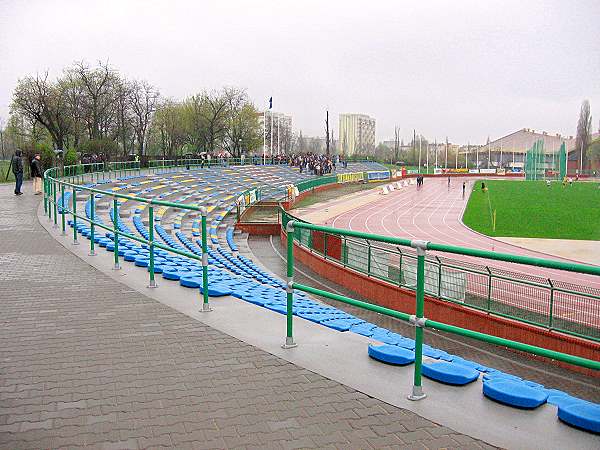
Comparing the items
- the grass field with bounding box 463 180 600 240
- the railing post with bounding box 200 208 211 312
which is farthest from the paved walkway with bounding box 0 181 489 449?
the grass field with bounding box 463 180 600 240

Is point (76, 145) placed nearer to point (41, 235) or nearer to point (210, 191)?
point (210, 191)

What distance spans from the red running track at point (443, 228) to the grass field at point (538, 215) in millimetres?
1358

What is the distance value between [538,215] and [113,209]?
3536cm

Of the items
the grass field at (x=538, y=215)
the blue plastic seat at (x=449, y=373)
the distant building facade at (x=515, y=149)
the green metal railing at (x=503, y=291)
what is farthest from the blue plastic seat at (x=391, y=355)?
the distant building facade at (x=515, y=149)

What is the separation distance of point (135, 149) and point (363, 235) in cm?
8124

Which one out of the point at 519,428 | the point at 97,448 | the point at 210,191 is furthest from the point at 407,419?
the point at 210,191

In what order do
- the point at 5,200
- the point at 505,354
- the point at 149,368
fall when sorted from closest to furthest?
1. the point at 149,368
2. the point at 505,354
3. the point at 5,200

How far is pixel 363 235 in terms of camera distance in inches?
203

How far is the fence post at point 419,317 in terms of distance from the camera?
184 inches

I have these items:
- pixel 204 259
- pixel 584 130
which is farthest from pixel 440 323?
pixel 584 130

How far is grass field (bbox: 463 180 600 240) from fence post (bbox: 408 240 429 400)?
93.9ft

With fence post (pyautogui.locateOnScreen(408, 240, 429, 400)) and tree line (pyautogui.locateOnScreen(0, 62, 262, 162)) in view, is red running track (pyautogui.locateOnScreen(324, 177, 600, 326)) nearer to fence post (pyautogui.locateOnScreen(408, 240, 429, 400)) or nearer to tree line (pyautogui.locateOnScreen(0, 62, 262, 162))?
fence post (pyautogui.locateOnScreen(408, 240, 429, 400))

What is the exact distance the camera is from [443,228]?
35781 mm

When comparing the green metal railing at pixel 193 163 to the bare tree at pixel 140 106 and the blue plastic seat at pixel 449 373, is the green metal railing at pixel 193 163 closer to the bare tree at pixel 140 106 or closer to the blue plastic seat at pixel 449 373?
the bare tree at pixel 140 106
